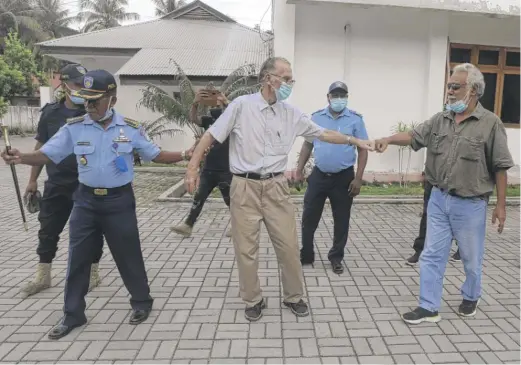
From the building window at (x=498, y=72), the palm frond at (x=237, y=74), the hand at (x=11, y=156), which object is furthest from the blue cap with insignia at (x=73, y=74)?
the building window at (x=498, y=72)

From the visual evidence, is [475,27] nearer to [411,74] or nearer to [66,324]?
[411,74]

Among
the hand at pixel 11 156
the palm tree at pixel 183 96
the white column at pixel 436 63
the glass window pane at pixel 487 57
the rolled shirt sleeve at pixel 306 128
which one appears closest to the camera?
the hand at pixel 11 156

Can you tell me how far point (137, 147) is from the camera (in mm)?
3432

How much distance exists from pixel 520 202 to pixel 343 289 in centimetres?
585

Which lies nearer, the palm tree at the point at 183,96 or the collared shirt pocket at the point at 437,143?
the collared shirt pocket at the point at 437,143

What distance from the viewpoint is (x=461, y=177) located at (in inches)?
134

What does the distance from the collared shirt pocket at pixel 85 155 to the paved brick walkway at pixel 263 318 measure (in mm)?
1221

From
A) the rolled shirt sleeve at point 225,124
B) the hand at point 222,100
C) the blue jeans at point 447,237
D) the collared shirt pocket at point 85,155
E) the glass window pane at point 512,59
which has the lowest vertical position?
the blue jeans at point 447,237

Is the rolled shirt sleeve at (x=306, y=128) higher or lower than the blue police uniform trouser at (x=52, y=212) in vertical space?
higher

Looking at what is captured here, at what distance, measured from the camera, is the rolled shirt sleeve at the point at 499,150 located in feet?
10.9

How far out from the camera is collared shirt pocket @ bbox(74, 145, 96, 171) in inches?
127

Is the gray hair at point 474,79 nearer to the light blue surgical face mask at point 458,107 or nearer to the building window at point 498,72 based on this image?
the light blue surgical face mask at point 458,107

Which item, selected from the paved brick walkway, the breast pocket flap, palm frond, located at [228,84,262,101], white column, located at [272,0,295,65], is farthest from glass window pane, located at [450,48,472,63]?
the breast pocket flap

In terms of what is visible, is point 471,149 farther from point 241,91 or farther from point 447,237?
point 241,91
